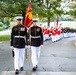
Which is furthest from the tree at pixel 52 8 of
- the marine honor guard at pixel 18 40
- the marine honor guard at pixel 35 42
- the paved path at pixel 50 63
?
the marine honor guard at pixel 18 40

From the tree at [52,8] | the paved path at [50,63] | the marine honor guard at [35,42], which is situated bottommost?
the tree at [52,8]

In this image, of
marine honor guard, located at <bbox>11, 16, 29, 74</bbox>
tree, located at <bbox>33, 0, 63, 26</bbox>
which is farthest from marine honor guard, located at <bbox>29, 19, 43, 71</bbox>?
tree, located at <bbox>33, 0, 63, 26</bbox>

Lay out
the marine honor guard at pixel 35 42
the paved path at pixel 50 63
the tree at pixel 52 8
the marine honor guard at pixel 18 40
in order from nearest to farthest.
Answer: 1. the marine honor guard at pixel 18 40
2. the marine honor guard at pixel 35 42
3. the paved path at pixel 50 63
4. the tree at pixel 52 8

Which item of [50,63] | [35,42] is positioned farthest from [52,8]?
[35,42]

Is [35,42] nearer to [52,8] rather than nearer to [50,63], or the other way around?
[50,63]

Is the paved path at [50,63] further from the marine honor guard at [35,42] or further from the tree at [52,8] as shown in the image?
the tree at [52,8]

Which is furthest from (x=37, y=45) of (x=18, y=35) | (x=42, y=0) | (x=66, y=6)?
(x=66, y=6)

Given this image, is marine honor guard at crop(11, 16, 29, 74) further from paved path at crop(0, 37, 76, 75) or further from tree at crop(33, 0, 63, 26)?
tree at crop(33, 0, 63, 26)

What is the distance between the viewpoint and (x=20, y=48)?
456 inches

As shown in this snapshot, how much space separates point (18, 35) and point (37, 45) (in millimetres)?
1074

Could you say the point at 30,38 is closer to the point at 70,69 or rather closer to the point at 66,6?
the point at 70,69

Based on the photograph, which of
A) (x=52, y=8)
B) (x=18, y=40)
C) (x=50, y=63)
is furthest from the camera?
(x=52, y=8)

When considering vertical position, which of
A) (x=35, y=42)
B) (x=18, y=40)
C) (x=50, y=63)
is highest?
(x=18, y=40)

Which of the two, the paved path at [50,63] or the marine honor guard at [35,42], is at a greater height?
the marine honor guard at [35,42]
